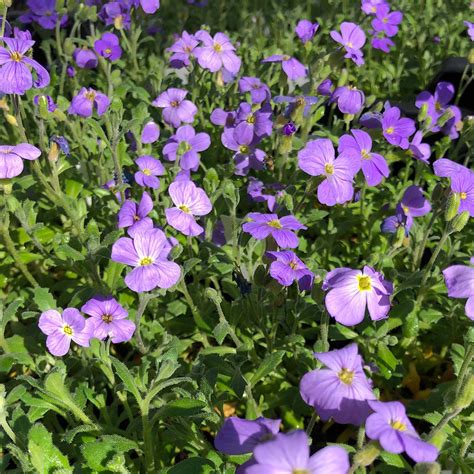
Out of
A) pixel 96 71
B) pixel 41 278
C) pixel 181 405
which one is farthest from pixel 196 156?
pixel 96 71

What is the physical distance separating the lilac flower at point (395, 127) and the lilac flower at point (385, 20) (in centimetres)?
149

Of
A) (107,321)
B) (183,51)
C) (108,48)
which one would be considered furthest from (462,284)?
(108,48)

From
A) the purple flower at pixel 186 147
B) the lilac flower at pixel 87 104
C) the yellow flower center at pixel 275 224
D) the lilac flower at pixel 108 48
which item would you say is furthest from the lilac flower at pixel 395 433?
the lilac flower at pixel 108 48

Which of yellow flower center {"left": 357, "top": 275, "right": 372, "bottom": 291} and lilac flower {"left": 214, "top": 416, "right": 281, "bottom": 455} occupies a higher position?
yellow flower center {"left": 357, "top": 275, "right": 372, "bottom": 291}

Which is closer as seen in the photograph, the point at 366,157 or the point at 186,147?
the point at 366,157

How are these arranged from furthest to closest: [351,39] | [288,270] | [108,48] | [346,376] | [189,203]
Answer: [108,48] < [351,39] < [189,203] < [288,270] < [346,376]

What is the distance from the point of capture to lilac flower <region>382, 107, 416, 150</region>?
2.76 meters

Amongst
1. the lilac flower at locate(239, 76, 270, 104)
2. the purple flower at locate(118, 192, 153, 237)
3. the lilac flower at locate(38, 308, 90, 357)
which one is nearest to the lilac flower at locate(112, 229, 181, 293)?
the purple flower at locate(118, 192, 153, 237)

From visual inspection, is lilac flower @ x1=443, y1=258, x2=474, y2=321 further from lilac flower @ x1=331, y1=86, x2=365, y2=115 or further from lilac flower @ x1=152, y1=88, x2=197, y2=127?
lilac flower @ x1=152, y1=88, x2=197, y2=127

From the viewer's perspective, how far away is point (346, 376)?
1.55m

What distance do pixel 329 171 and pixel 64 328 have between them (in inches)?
49.6

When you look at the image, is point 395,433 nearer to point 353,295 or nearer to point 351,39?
point 353,295

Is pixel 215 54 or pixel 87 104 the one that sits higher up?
pixel 215 54

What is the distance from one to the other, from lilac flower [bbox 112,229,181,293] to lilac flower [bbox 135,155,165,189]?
64 centimetres
